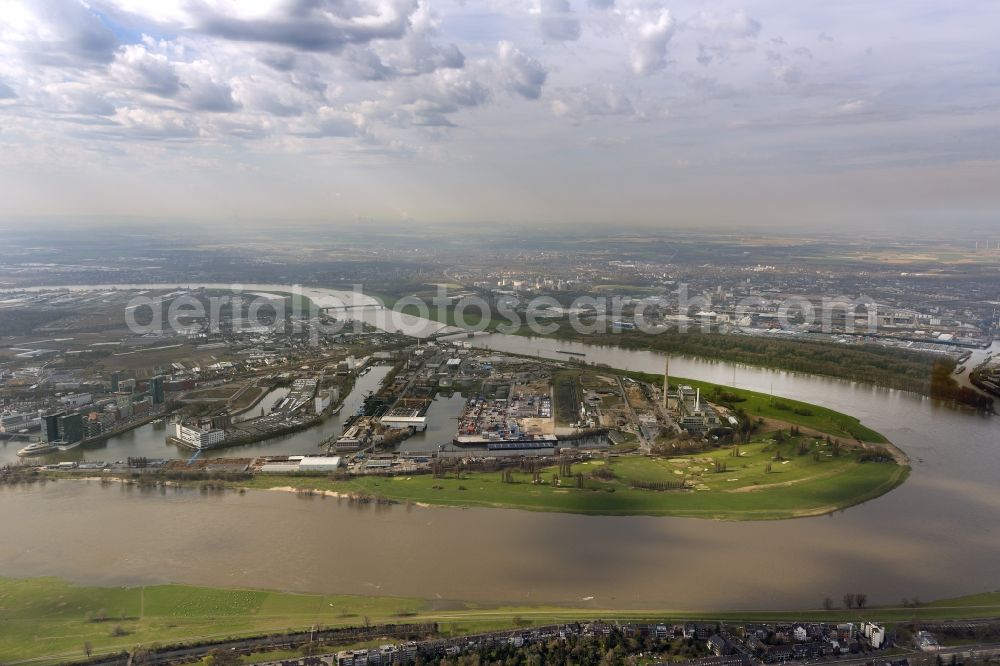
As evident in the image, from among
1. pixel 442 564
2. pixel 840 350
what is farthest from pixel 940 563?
pixel 840 350

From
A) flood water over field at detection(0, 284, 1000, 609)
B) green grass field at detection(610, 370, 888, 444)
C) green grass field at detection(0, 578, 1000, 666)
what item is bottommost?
green grass field at detection(0, 578, 1000, 666)

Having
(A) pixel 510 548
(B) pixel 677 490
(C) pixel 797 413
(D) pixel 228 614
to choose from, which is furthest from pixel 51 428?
(C) pixel 797 413

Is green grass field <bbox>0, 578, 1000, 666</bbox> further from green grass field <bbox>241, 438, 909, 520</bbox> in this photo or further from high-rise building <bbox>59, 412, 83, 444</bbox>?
high-rise building <bbox>59, 412, 83, 444</bbox>

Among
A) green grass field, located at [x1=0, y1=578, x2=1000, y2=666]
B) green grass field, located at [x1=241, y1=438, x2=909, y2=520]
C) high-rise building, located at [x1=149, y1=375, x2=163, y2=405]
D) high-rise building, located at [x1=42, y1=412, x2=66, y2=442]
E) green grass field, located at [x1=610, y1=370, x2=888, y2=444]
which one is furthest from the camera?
high-rise building, located at [x1=149, y1=375, x2=163, y2=405]

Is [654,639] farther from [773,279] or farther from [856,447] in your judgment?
[773,279]

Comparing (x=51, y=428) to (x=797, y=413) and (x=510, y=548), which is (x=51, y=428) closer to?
(x=510, y=548)

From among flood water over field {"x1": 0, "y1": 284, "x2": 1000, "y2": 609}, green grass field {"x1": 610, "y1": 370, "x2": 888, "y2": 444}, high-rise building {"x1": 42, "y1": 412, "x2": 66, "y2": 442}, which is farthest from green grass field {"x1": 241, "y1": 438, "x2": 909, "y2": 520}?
high-rise building {"x1": 42, "y1": 412, "x2": 66, "y2": 442}
